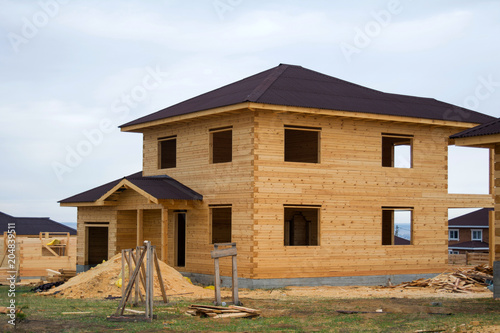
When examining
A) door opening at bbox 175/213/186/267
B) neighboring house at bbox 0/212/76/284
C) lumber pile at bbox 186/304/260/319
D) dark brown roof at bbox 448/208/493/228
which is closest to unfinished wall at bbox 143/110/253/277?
door opening at bbox 175/213/186/267

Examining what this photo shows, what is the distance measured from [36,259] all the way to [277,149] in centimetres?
1504

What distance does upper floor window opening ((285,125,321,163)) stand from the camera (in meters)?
30.4

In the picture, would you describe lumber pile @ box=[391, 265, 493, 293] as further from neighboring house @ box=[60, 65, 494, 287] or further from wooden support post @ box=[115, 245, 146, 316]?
wooden support post @ box=[115, 245, 146, 316]

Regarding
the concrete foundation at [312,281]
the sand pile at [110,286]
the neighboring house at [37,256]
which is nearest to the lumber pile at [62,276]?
the neighboring house at [37,256]

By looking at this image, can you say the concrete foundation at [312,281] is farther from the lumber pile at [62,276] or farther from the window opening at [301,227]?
the lumber pile at [62,276]

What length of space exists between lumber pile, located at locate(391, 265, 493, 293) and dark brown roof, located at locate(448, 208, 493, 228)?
4156 centimetres

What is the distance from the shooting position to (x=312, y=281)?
25.3 m

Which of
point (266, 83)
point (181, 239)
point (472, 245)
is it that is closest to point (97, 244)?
point (181, 239)

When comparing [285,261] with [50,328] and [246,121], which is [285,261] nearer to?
[246,121]

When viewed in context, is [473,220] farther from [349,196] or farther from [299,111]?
[299,111]

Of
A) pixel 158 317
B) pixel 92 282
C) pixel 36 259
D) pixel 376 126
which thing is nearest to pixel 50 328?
pixel 158 317

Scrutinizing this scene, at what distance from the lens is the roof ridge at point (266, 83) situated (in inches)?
964

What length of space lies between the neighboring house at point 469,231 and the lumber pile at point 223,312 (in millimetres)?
49958

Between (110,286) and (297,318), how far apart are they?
8.96 m
